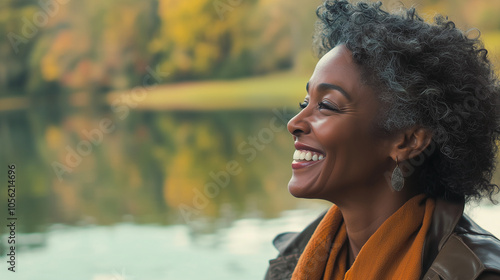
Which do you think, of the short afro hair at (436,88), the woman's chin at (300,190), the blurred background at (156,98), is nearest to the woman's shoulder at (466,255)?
the short afro hair at (436,88)

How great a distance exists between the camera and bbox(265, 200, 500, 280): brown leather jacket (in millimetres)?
977

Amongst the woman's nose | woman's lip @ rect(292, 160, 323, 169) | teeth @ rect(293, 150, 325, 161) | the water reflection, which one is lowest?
woman's lip @ rect(292, 160, 323, 169)

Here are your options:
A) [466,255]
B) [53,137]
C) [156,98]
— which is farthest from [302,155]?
[156,98]

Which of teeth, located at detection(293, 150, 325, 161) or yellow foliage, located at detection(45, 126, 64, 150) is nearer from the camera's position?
teeth, located at detection(293, 150, 325, 161)

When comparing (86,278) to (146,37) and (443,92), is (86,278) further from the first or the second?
(146,37)

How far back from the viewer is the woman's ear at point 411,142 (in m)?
1.13

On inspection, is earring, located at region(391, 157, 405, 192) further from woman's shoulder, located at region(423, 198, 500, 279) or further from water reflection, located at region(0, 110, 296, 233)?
water reflection, located at region(0, 110, 296, 233)

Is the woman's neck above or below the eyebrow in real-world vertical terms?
below

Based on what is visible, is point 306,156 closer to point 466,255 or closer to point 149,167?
point 466,255

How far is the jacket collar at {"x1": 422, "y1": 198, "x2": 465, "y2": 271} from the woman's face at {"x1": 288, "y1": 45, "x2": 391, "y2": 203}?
0.12 meters

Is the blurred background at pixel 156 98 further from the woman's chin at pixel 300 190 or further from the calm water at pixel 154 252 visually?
the woman's chin at pixel 300 190
